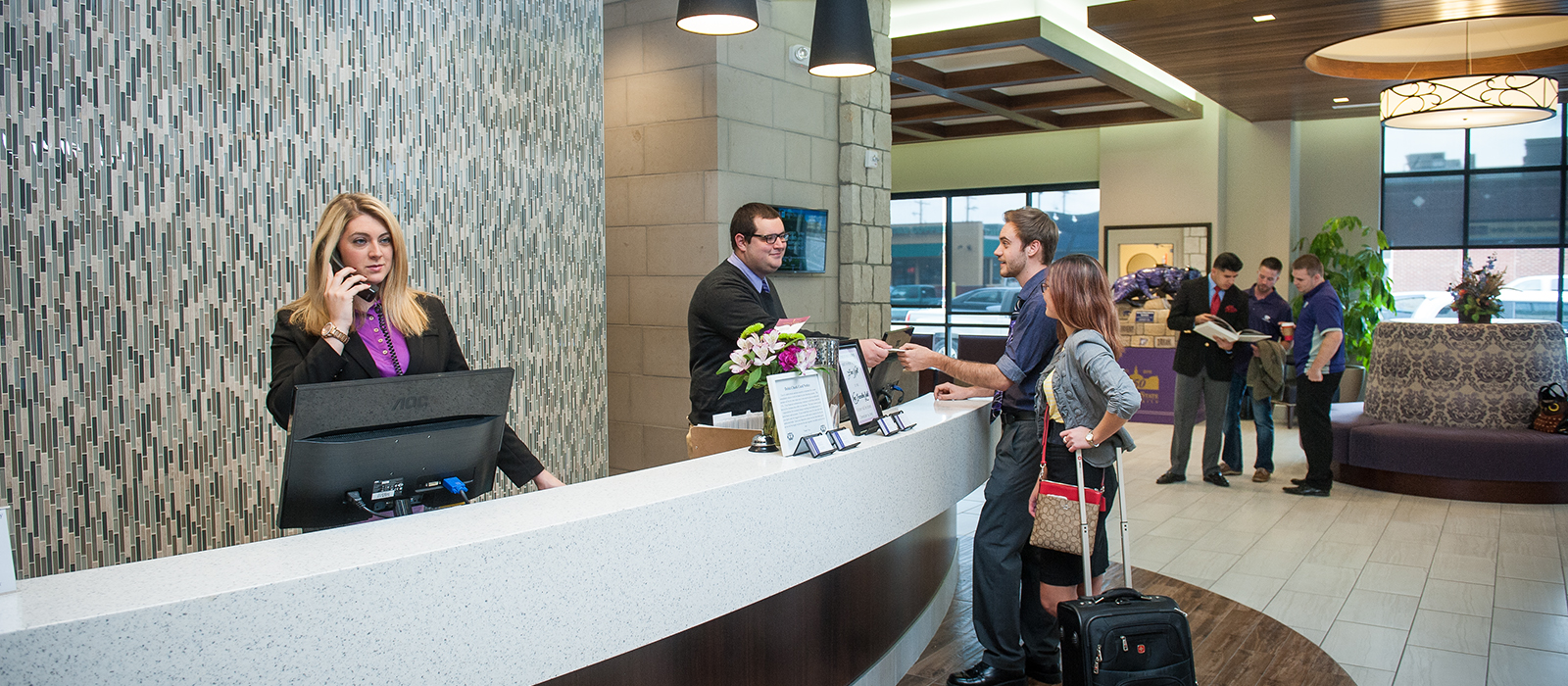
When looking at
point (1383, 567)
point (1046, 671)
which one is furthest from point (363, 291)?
point (1383, 567)

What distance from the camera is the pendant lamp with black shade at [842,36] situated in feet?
13.2

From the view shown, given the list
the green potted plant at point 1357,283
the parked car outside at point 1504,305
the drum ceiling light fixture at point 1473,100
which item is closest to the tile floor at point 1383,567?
the drum ceiling light fixture at point 1473,100

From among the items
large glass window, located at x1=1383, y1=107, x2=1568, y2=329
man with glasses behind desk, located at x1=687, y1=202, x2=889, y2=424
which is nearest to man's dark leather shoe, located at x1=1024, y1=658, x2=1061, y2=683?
man with glasses behind desk, located at x1=687, y1=202, x2=889, y2=424

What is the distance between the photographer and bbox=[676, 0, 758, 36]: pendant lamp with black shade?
3441 mm

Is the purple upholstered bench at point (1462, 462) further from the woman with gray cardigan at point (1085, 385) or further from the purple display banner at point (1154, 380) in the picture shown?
the woman with gray cardigan at point (1085, 385)

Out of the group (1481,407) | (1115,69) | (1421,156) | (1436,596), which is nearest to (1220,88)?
(1115,69)

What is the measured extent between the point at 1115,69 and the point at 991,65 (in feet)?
3.42

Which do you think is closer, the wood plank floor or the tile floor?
the wood plank floor

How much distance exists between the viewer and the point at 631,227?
17.6ft

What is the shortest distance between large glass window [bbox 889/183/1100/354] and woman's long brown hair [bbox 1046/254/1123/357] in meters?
10.3

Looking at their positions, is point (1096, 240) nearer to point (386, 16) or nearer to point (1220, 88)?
point (1220, 88)

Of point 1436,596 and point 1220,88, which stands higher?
point 1220,88

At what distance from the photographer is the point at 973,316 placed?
549 inches

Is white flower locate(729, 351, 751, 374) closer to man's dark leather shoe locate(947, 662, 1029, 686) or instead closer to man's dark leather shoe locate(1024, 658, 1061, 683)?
man's dark leather shoe locate(947, 662, 1029, 686)
